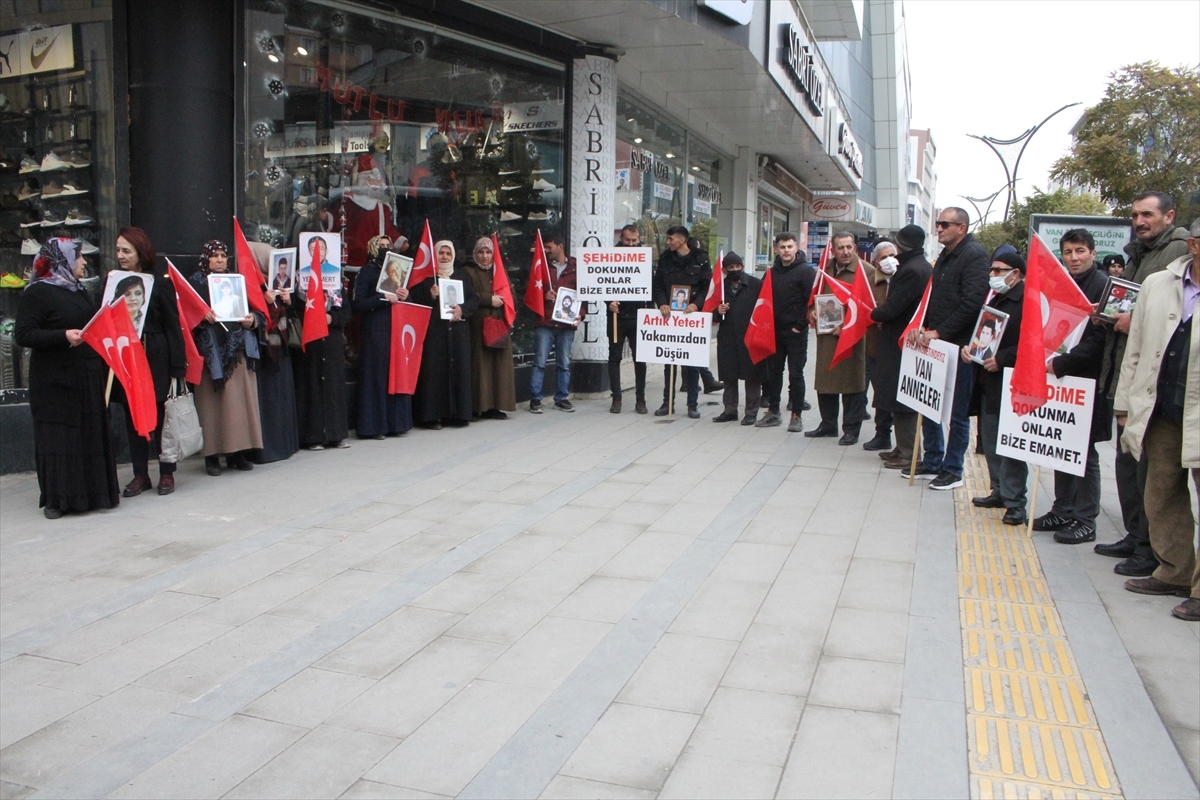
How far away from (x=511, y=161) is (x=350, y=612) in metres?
7.82

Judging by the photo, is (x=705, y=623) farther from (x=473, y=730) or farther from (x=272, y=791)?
(x=272, y=791)

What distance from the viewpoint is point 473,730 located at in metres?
3.64

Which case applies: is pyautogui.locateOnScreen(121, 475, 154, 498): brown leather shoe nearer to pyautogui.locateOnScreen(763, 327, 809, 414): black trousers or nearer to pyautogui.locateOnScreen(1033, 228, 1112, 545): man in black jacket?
pyautogui.locateOnScreen(763, 327, 809, 414): black trousers

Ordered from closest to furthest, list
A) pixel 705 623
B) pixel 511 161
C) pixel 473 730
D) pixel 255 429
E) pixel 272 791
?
pixel 272 791, pixel 473 730, pixel 705 623, pixel 255 429, pixel 511 161

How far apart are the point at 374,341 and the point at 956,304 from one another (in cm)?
491

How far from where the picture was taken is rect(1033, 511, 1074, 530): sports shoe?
648cm

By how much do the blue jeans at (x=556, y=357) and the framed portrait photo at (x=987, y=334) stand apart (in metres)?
5.05

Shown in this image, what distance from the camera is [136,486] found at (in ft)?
23.0

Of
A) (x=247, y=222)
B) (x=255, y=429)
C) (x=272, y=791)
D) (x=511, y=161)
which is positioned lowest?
(x=272, y=791)

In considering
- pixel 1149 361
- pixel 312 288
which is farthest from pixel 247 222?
pixel 1149 361

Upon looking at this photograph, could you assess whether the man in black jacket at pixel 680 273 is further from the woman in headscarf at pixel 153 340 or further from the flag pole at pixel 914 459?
the woman in headscarf at pixel 153 340

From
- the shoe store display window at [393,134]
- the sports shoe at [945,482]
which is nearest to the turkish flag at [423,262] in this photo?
the shoe store display window at [393,134]

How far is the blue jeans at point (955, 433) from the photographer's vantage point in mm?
7270

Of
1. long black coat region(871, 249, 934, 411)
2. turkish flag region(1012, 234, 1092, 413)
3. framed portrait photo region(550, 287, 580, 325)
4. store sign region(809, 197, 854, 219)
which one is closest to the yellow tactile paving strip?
turkish flag region(1012, 234, 1092, 413)
